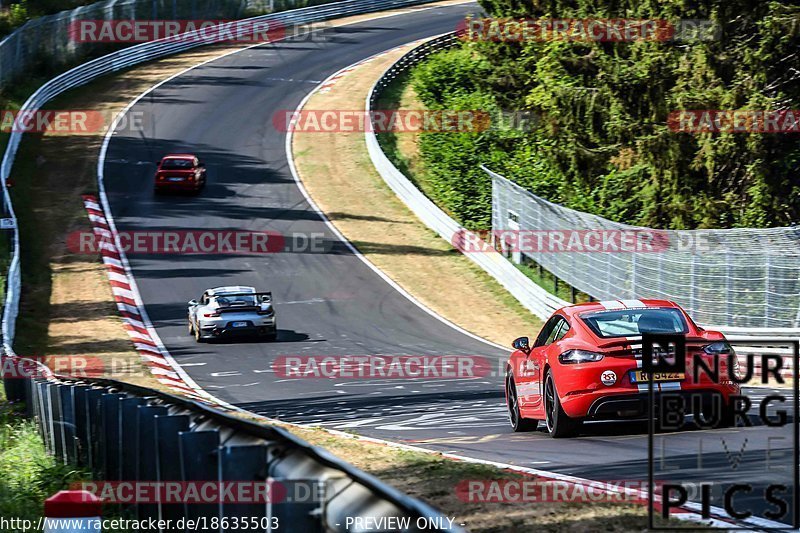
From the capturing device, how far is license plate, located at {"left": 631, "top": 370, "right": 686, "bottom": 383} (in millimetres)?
12305

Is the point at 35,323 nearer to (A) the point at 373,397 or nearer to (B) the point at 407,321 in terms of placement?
(B) the point at 407,321

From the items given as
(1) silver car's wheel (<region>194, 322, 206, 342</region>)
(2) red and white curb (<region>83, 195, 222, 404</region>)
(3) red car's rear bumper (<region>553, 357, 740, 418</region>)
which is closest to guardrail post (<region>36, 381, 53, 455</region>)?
(3) red car's rear bumper (<region>553, 357, 740, 418</region>)

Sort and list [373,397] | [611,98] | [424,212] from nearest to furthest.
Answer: [373,397]
[611,98]
[424,212]

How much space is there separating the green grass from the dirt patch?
1658 centimetres

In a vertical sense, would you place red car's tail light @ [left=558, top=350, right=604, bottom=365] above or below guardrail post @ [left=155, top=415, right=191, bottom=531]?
below

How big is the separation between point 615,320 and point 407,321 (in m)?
17.9

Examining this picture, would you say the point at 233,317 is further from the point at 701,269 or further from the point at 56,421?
the point at 56,421

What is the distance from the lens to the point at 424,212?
41.6m

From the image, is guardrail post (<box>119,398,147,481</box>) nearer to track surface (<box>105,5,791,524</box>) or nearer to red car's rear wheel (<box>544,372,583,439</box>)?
track surface (<box>105,5,791,524</box>)

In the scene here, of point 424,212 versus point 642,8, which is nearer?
point 642,8

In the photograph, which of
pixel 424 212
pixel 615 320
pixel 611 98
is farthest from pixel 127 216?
pixel 615 320

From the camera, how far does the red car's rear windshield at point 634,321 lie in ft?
42.4

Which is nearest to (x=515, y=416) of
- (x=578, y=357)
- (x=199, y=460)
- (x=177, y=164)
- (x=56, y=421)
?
(x=578, y=357)

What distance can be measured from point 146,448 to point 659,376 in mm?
6080
